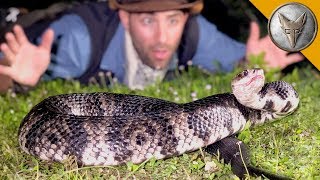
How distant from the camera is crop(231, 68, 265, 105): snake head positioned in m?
5.08

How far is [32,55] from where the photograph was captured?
8.12m

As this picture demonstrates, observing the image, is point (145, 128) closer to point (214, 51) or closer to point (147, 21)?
point (147, 21)

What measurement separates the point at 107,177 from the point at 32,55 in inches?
143

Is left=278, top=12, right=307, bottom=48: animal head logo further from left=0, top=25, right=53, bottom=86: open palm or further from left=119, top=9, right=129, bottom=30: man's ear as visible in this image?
left=119, top=9, right=129, bottom=30: man's ear

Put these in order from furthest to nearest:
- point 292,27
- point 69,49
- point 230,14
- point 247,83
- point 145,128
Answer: point 230,14, point 69,49, point 292,27, point 247,83, point 145,128

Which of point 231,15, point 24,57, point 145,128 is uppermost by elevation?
point 145,128

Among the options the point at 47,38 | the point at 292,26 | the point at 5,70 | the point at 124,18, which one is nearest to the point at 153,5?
the point at 124,18

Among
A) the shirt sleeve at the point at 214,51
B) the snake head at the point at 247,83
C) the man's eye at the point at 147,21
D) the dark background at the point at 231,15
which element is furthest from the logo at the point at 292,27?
the dark background at the point at 231,15

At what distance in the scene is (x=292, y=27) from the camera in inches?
206

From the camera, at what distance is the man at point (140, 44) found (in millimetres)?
8766

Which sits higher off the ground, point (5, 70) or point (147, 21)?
point (147, 21)

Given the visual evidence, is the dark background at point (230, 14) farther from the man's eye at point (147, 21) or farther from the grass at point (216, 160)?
the grass at point (216, 160)

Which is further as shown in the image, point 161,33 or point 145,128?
point 161,33

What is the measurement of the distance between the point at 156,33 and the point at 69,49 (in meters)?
1.50
